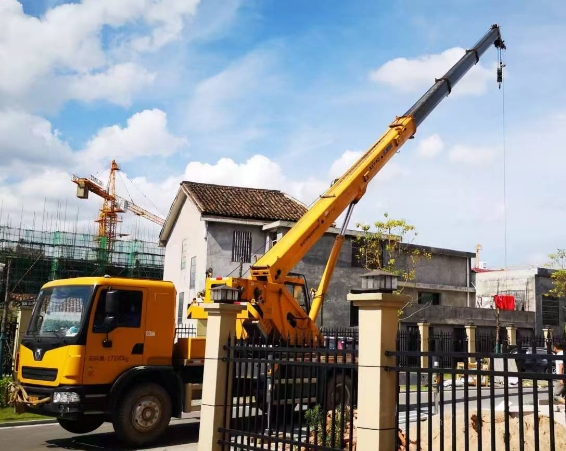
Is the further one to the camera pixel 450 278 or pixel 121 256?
pixel 121 256

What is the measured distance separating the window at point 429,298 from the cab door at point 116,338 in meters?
23.0

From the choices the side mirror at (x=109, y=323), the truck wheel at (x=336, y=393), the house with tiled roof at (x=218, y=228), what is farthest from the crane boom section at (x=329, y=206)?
the house with tiled roof at (x=218, y=228)

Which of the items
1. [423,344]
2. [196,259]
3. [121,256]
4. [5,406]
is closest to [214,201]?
[196,259]

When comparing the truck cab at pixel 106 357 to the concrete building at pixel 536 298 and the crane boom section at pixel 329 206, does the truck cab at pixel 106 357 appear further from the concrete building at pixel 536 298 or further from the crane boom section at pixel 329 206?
the concrete building at pixel 536 298

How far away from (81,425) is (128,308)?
273cm

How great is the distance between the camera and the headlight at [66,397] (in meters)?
10.4

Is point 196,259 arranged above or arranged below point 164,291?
above

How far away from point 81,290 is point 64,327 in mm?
710

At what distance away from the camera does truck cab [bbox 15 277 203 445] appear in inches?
417

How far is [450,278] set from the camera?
3356 cm

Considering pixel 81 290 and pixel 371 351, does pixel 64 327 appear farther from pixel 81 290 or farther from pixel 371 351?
pixel 371 351

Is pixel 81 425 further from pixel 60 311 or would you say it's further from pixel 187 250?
pixel 187 250

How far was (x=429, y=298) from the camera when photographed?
3278cm

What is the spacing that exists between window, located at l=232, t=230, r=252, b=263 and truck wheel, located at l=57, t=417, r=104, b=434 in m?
16.7
